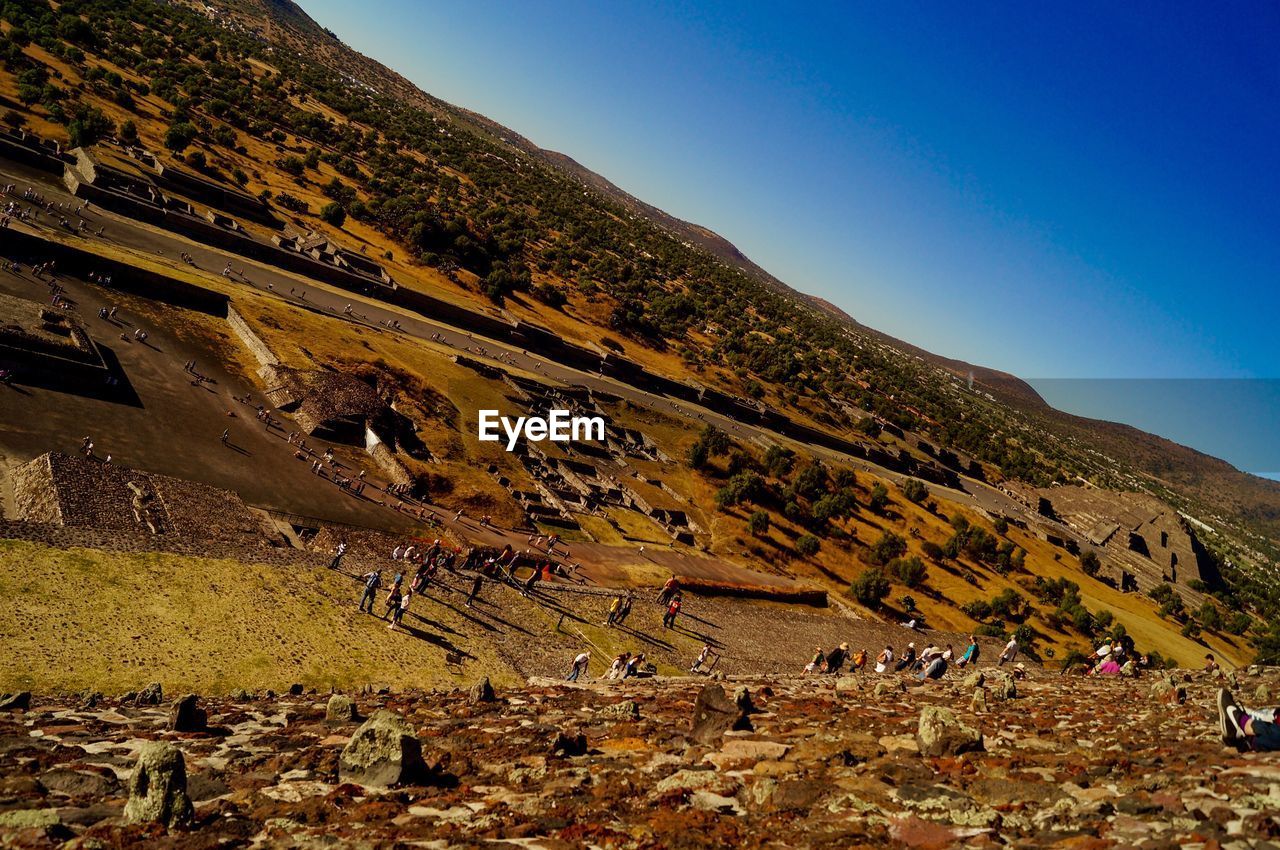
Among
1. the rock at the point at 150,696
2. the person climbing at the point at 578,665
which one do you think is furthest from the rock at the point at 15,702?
the person climbing at the point at 578,665

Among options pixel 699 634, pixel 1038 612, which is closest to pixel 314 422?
pixel 699 634

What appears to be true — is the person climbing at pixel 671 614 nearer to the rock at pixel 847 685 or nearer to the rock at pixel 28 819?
the rock at pixel 847 685

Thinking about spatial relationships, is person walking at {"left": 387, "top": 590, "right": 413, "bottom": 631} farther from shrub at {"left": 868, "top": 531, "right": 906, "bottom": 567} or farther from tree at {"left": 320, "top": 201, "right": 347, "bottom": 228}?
tree at {"left": 320, "top": 201, "right": 347, "bottom": 228}

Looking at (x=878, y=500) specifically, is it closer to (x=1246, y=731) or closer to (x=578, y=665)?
(x=578, y=665)

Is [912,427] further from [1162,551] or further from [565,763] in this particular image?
[565,763]

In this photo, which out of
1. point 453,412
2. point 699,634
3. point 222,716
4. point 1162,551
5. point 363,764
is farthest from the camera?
point 1162,551

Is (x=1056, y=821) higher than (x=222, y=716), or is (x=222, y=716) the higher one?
(x=1056, y=821)
